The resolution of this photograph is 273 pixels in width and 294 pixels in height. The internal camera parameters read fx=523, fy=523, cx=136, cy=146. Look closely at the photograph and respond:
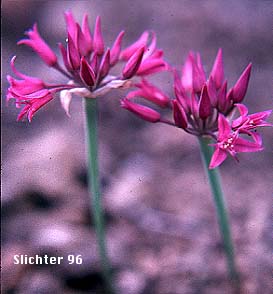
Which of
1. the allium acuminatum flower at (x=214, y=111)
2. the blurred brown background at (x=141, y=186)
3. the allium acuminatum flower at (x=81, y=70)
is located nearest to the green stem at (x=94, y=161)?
the allium acuminatum flower at (x=81, y=70)

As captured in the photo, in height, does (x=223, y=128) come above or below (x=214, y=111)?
below

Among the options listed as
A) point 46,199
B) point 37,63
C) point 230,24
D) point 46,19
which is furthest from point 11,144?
point 230,24

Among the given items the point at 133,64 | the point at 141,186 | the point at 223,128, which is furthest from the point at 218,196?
the point at 141,186

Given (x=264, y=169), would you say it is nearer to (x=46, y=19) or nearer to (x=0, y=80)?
(x=0, y=80)

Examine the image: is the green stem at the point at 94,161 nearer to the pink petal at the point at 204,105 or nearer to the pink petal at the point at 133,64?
the pink petal at the point at 133,64

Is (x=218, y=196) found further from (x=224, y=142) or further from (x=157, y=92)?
(x=157, y=92)

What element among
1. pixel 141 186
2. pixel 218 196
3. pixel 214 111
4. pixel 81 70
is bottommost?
pixel 218 196

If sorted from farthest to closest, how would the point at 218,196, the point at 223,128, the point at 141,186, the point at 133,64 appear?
the point at 141,186 < the point at 218,196 < the point at 133,64 < the point at 223,128

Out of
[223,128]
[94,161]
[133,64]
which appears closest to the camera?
[223,128]
